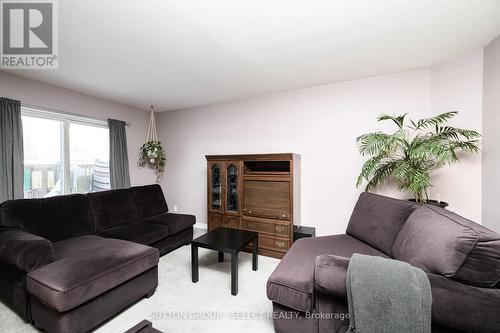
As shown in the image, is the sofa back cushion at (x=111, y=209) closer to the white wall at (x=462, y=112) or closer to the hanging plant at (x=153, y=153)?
the hanging plant at (x=153, y=153)

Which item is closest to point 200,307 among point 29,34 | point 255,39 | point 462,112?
point 255,39

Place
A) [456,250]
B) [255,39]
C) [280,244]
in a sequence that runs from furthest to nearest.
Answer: [280,244] → [255,39] → [456,250]

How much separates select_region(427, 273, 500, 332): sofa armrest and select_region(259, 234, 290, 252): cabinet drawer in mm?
1877

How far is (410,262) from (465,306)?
380 millimetres

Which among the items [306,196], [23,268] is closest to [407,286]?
[306,196]

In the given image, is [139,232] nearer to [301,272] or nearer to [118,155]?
[118,155]

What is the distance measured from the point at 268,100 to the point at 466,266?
3.07 m

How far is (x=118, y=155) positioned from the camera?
3789 millimetres

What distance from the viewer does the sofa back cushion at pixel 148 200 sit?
10.9 ft

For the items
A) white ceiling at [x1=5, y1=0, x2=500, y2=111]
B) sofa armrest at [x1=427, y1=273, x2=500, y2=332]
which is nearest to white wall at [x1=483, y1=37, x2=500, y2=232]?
white ceiling at [x1=5, y1=0, x2=500, y2=111]

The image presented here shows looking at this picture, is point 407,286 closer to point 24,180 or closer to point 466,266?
point 466,266

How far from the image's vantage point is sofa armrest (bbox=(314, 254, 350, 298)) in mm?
1184

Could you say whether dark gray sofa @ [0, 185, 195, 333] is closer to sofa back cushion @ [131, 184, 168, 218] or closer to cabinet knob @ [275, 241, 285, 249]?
sofa back cushion @ [131, 184, 168, 218]

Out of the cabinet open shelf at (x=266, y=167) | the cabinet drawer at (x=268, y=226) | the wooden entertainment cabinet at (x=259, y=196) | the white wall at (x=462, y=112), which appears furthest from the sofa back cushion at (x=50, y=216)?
the white wall at (x=462, y=112)
